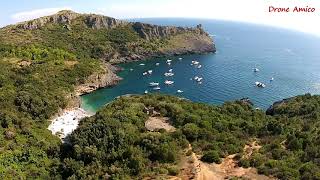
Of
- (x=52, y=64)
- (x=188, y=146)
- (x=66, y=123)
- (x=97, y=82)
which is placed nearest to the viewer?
(x=188, y=146)

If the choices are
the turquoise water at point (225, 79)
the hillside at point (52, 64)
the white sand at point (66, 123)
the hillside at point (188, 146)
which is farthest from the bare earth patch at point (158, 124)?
the turquoise water at point (225, 79)

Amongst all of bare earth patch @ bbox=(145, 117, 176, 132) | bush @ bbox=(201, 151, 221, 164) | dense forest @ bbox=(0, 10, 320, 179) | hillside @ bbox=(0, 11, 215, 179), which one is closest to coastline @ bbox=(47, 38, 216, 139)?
hillside @ bbox=(0, 11, 215, 179)

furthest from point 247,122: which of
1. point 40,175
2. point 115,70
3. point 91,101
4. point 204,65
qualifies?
point 204,65

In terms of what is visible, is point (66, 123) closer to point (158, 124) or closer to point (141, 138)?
point (158, 124)

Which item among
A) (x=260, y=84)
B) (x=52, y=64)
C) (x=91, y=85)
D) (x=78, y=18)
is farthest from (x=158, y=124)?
(x=78, y=18)

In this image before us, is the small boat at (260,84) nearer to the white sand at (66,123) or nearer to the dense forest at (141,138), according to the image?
the dense forest at (141,138)

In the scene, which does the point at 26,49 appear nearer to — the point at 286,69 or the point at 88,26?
the point at 88,26

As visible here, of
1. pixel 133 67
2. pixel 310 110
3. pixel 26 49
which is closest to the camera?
pixel 310 110
